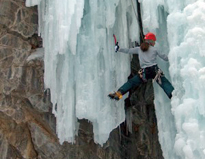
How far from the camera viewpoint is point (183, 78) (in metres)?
4.16

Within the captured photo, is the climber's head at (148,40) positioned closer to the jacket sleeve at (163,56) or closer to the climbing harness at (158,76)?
the jacket sleeve at (163,56)

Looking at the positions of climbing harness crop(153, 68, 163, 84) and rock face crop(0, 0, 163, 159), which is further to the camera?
rock face crop(0, 0, 163, 159)

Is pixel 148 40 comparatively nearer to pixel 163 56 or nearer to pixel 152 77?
pixel 163 56

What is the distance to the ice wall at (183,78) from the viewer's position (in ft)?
12.6

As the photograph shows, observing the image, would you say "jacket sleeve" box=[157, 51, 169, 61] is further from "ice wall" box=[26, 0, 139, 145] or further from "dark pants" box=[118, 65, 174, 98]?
"ice wall" box=[26, 0, 139, 145]

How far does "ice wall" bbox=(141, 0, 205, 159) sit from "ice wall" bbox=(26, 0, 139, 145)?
0.73m

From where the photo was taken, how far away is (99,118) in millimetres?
5195

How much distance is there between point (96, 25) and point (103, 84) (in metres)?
1.13

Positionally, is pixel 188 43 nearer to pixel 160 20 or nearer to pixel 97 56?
pixel 160 20

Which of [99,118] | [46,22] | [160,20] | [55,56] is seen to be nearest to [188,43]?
[160,20]

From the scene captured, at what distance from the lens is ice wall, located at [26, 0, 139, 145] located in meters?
5.20

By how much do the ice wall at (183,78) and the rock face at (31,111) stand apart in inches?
75.3

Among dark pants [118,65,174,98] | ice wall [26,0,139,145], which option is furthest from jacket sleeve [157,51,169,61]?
ice wall [26,0,139,145]

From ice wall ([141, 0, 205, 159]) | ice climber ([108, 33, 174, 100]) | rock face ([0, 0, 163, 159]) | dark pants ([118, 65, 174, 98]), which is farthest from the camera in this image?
rock face ([0, 0, 163, 159])
